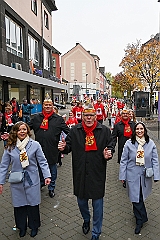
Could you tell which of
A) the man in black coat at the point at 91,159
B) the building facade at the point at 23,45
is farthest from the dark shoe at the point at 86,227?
Result: the building facade at the point at 23,45

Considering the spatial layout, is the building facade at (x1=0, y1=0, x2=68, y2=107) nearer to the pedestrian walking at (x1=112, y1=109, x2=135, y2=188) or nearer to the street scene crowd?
the pedestrian walking at (x1=112, y1=109, x2=135, y2=188)

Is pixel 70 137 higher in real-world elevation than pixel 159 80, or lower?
lower

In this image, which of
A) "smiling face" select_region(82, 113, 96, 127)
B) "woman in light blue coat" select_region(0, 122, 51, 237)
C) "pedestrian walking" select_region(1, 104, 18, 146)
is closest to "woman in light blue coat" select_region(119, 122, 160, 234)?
"smiling face" select_region(82, 113, 96, 127)

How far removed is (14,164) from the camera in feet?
12.2

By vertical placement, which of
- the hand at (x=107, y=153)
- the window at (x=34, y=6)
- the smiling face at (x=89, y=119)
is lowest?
the hand at (x=107, y=153)

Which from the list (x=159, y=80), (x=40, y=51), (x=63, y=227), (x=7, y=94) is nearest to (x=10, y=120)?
(x=63, y=227)

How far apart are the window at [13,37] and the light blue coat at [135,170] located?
47.1ft

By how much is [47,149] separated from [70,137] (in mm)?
1502

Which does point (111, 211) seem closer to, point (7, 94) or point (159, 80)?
point (7, 94)

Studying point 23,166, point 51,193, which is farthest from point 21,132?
point 51,193

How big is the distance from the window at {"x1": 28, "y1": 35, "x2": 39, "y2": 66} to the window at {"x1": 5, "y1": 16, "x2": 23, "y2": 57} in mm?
2641

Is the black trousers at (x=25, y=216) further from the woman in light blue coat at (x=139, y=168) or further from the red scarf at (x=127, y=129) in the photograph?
the red scarf at (x=127, y=129)

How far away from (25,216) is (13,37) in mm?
15929

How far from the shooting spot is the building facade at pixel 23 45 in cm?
1492
